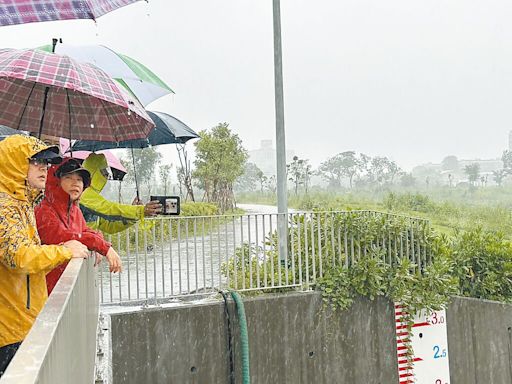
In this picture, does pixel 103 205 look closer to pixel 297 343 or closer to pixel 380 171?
pixel 297 343

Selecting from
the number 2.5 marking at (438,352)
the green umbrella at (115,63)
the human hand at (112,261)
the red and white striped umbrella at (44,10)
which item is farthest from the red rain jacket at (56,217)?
the number 2.5 marking at (438,352)

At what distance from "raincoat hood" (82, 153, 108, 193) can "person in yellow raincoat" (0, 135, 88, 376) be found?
56.0 inches

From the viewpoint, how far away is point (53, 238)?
10.0ft

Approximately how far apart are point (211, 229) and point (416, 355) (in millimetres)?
3302

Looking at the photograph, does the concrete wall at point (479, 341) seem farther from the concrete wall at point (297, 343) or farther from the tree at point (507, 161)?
the tree at point (507, 161)

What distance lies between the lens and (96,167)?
3.96 meters

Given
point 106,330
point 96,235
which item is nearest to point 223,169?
point 106,330

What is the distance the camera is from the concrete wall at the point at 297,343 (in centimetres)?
585

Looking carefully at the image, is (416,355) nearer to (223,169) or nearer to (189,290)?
(189,290)

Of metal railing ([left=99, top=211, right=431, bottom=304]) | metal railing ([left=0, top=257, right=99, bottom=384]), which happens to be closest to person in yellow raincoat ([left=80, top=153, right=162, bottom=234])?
metal railing ([left=0, top=257, right=99, bottom=384])

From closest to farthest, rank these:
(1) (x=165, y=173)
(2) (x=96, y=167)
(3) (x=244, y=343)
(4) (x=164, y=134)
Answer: (2) (x=96, y=167), (4) (x=164, y=134), (3) (x=244, y=343), (1) (x=165, y=173)

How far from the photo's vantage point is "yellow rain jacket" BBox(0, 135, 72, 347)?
90.5 inches

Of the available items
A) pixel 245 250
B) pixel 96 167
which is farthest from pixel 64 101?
pixel 245 250

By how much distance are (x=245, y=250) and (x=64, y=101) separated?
3.42 meters
